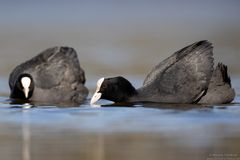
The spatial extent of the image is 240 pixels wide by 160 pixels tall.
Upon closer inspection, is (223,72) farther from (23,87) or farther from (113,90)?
(23,87)

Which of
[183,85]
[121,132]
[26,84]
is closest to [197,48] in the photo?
[183,85]

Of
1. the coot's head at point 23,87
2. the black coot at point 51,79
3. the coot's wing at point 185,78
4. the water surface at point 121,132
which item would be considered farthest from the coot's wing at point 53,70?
the coot's wing at point 185,78

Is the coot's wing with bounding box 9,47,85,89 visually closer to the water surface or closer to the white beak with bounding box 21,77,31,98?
the white beak with bounding box 21,77,31,98

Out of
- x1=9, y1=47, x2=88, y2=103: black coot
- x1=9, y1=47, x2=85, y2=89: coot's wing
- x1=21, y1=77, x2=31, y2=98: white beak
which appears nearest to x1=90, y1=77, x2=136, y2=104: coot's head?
x1=9, y1=47, x2=88, y2=103: black coot

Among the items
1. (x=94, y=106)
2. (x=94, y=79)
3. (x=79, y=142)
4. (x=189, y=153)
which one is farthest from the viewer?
(x=94, y=79)

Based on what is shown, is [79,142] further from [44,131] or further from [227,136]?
[227,136]

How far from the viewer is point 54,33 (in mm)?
19766

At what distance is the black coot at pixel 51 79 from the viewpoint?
13.0 m

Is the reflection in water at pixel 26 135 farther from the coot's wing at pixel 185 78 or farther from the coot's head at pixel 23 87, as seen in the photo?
the coot's wing at pixel 185 78

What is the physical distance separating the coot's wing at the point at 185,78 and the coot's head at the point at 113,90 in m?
0.29

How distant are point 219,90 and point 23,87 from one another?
3.10 meters

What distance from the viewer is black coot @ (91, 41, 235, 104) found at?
12055 millimetres

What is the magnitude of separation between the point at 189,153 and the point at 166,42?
1097 cm

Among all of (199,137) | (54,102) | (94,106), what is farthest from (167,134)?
(54,102)
